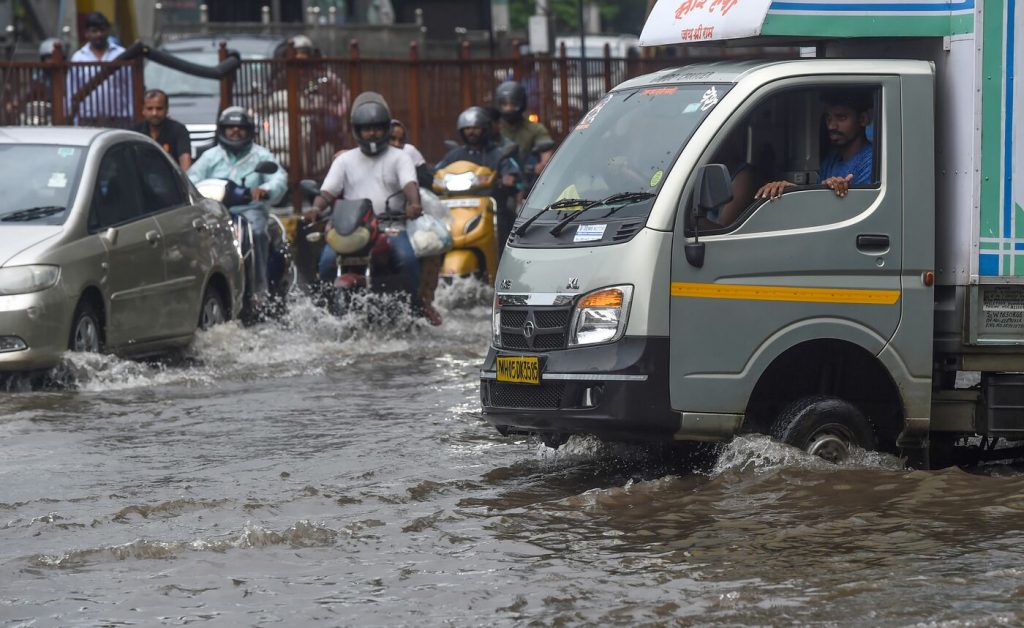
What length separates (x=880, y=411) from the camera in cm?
871

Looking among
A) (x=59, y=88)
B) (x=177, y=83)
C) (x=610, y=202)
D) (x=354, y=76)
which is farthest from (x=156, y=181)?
(x=177, y=83)

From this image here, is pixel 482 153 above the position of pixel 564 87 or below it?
below

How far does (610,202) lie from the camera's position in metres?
8.49

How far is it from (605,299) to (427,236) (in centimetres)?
708

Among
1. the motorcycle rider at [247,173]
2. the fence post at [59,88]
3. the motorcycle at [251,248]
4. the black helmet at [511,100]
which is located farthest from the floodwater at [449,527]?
the black helmet at [511,100]

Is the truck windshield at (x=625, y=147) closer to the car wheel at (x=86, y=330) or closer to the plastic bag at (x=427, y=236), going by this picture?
the car wheel at (x=86, y=330)

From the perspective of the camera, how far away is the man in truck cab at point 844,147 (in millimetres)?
8383

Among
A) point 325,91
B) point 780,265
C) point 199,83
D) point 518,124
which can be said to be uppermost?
point 199,83

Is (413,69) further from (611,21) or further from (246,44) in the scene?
(611,21)

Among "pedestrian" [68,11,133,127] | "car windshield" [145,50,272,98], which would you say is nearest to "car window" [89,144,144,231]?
"pedestrian" [68,11,133,127]

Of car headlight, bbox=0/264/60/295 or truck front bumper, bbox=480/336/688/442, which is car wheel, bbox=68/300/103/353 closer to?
car headlight, bbox=0/264/60/295

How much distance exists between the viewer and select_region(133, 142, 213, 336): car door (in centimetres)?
1336

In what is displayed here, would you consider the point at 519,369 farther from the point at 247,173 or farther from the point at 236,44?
the point at 236,44

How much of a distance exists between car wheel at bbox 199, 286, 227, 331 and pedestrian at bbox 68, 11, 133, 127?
4.92 meters
